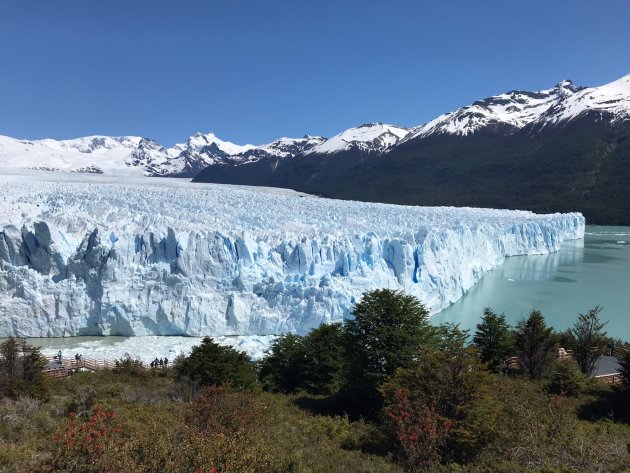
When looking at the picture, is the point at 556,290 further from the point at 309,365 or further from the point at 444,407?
the point at 444,407

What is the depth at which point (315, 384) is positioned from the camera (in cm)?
976

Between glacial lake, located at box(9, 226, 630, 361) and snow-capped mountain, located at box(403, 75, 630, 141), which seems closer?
glacial lake, located at box(9, 226, 630, 361)

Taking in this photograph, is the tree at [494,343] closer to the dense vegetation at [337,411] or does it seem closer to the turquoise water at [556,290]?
the dense vegetation at [337,411]

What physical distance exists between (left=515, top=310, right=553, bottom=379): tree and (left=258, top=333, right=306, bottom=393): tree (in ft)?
16.4

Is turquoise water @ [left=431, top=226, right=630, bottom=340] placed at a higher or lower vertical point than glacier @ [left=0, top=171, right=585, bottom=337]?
lower

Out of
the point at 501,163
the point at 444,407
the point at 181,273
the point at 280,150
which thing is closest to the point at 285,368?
the point at 444,407

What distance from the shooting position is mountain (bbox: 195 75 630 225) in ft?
227

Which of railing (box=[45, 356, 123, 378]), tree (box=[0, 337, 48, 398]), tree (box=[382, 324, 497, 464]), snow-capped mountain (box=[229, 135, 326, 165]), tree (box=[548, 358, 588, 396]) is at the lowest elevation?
railing (box=[45, 356, 123, 378])

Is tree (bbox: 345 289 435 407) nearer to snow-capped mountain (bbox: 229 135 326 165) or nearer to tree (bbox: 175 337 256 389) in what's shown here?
tree (bbox: 175 337 256 389)

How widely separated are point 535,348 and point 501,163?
Result: 82.2 meters

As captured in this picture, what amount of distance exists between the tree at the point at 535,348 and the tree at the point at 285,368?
197 inches

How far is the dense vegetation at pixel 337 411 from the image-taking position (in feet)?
13.8

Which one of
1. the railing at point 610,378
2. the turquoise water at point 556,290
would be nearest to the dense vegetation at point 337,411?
the railing at point 610,378

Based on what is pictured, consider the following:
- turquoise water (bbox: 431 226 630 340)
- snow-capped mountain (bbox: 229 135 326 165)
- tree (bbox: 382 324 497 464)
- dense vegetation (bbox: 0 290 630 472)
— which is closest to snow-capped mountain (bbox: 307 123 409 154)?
snow-capped mountain (bbox: 229 135 326 165)
